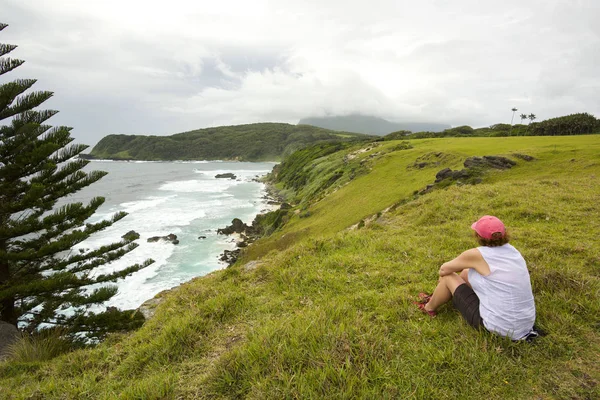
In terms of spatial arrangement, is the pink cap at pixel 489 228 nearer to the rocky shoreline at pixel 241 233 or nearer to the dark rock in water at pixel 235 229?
the rocky shoreline at pixel 241 233

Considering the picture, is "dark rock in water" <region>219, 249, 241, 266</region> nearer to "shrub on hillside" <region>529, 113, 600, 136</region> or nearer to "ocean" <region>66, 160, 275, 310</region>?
"ocean" <region>66, 160, 275, 310</region>

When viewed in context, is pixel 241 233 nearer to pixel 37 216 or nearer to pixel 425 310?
pixel 37 216

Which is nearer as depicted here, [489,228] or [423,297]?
[489,228]

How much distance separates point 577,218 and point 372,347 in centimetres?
889

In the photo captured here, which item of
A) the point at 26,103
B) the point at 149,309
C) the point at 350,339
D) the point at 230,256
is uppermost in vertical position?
the point at 26,103

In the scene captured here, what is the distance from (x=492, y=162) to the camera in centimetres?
1692

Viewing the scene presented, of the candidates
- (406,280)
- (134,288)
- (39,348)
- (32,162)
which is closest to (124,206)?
(134,288)

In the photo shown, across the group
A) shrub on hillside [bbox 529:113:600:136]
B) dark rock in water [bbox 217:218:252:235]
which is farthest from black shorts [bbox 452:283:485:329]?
shrub on hillside [bbox 529:113:600:136]

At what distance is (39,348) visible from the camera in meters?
5.20

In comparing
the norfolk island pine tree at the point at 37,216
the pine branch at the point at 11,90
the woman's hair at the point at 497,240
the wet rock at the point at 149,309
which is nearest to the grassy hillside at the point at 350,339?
the woman's hair at the point at 497,240

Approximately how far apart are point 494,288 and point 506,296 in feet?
0.46

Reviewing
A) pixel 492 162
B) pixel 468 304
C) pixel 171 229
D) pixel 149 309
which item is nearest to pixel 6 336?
pixel 149 309

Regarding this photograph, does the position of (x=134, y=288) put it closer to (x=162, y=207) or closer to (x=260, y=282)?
(x=260, y=282)

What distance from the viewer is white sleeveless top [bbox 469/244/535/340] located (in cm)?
341
